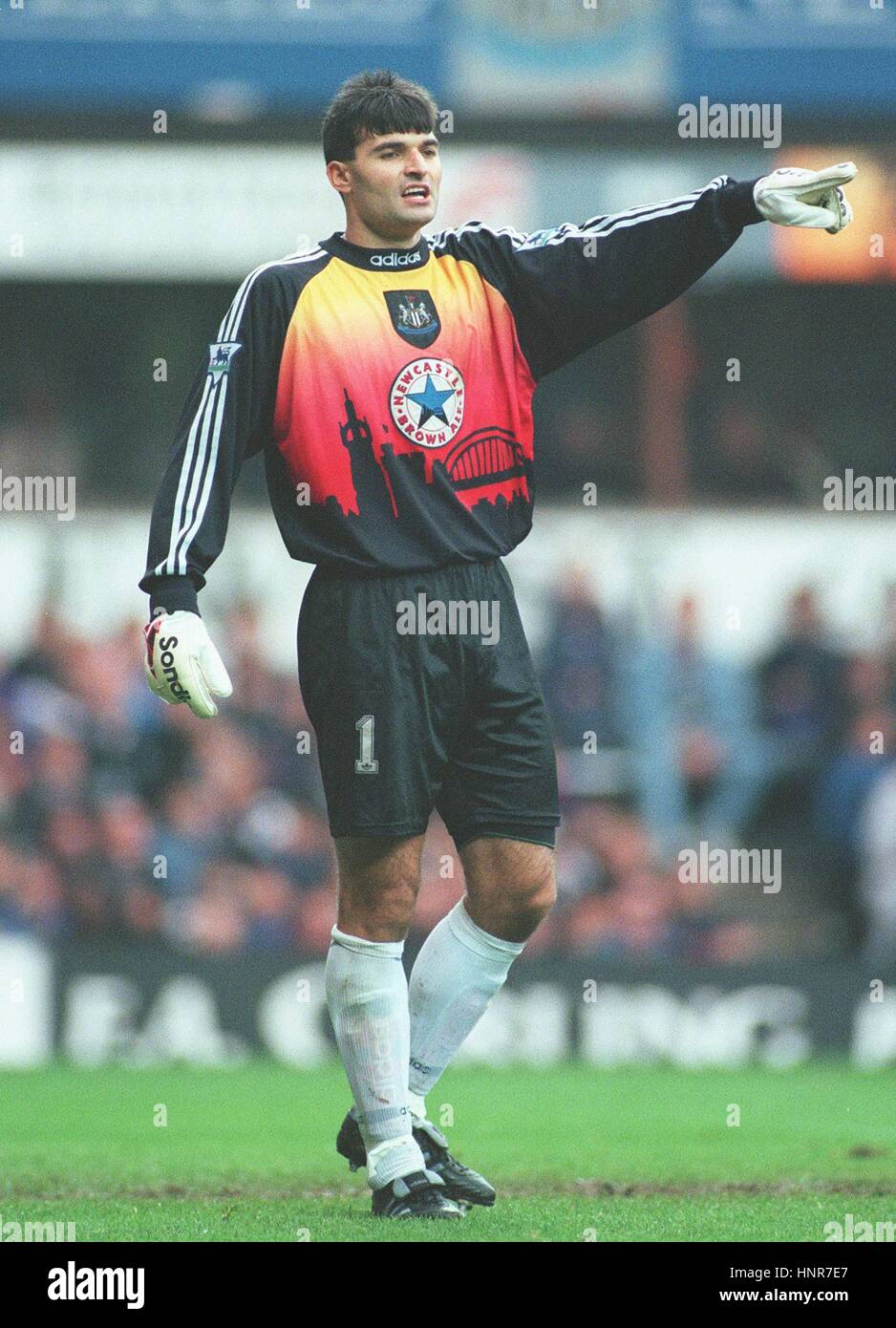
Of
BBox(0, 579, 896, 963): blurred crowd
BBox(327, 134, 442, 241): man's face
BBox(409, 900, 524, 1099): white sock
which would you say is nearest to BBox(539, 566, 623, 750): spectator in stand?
BBox(0, 579, 896, 963): blurred crowd

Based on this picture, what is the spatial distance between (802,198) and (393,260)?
1024mm

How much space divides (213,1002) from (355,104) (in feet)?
20.6

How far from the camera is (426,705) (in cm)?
529

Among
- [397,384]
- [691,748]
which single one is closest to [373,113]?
[397,384]

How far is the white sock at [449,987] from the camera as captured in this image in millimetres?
5531

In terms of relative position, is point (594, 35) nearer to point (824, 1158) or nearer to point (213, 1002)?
point (213, 1002)

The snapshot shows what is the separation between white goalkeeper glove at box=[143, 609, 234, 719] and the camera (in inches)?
197

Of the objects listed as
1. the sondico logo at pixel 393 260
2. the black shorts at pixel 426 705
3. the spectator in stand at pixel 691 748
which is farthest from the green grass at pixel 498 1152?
the spectator in stand at pixel 691 748

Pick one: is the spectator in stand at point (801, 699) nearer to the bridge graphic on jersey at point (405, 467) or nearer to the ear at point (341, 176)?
the bridge graphic on jersey at point (405, 467)

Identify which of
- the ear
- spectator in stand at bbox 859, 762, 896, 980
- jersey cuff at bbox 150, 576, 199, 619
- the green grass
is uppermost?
the ear

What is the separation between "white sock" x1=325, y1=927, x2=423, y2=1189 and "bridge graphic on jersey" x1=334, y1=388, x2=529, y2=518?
3.57ft

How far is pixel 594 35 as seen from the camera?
13.9 meters

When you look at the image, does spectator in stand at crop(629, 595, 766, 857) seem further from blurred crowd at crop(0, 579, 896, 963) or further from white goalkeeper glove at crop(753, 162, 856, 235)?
white goalkeeper glove at crop(753, 162, 856, 235)

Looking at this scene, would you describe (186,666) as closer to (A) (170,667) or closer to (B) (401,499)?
(A) (170,667)
